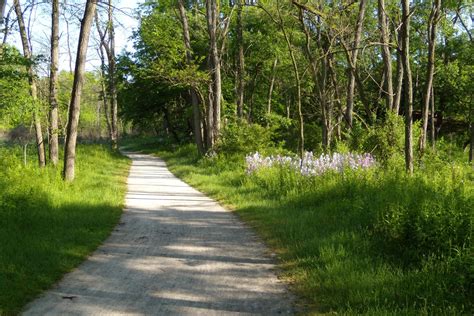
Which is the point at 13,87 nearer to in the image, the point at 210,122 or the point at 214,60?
the point at 214,60

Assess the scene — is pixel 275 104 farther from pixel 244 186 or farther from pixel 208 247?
pixel 208 247

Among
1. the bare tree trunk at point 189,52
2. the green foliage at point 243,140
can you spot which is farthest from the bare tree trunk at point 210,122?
the bare tree trunk at point 189,52

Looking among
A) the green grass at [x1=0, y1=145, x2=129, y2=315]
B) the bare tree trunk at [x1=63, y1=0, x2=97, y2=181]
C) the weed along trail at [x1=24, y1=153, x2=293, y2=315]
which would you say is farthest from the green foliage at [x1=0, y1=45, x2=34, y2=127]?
the weed along trail at [x1=24, y1=153, x2=293, y2=315]

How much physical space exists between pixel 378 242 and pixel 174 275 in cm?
273

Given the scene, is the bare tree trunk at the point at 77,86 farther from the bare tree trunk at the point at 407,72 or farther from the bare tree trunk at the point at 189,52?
the bare tree trunk at the point at 189,52

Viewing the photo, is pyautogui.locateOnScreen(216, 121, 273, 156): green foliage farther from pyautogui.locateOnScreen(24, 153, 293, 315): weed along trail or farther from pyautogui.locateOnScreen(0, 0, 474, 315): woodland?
pyautogui.locateOnScreen(24, 153, 293, 315): weed along trail

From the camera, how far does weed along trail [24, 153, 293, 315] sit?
4566 mm

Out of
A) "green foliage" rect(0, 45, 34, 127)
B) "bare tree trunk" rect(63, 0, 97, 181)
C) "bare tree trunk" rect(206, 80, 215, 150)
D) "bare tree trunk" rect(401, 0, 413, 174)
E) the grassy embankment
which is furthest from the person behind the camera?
"bare tree trunk" rect(206, 80, 215, 150)

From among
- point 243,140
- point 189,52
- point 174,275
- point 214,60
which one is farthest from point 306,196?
point 189,52

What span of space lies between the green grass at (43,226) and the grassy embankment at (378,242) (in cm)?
290

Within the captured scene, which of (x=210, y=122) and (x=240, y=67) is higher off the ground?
(x=240, y=67)

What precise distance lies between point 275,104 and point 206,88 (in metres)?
18.1

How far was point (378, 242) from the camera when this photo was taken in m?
6.07

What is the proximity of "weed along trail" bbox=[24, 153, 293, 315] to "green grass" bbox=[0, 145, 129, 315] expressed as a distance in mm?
218
